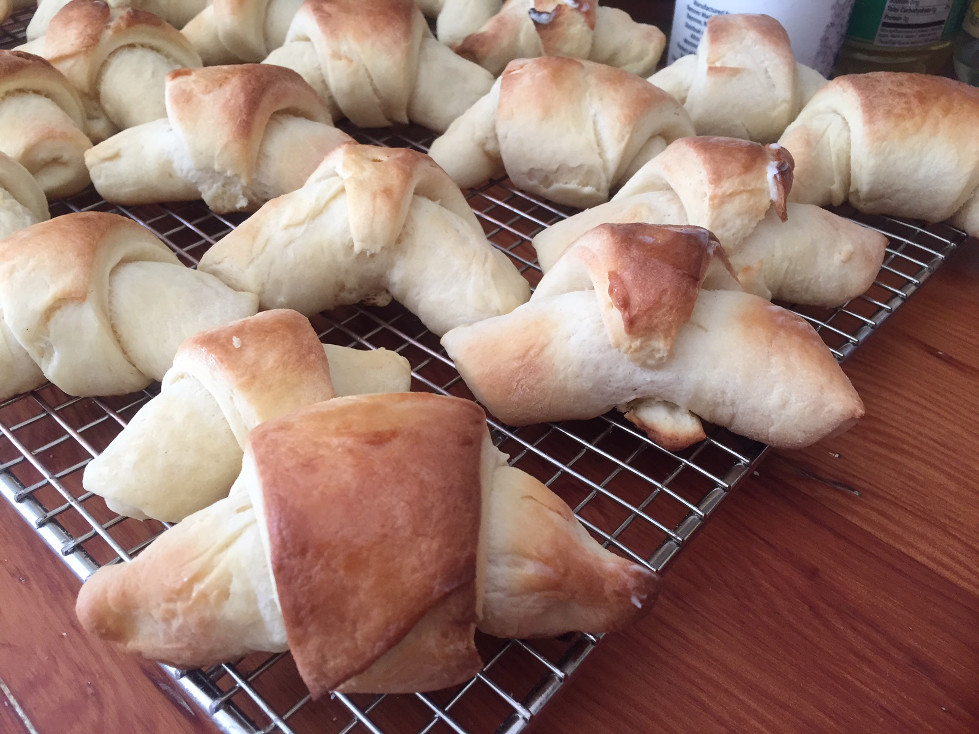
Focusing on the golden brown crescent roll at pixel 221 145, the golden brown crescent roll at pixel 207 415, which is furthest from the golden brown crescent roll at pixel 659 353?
the golden brown crescent roll at pixel 221 145

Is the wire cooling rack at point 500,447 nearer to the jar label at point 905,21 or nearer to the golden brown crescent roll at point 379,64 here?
the golden brown crescent roll at point 379,64

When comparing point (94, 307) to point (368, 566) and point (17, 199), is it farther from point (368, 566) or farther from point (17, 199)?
point (368, 566)

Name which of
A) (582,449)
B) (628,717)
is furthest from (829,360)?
(628,717)

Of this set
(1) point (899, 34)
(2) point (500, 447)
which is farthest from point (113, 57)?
(1) point (899, 34)

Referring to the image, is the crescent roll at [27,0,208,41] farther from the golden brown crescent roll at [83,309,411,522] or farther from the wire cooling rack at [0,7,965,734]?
the golden brown crescent roll at [83,309,411,522]

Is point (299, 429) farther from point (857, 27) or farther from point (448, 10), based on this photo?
point (857, 27)
